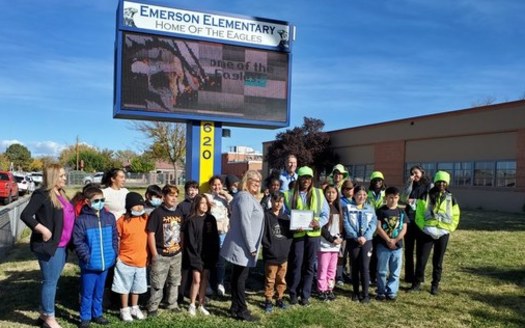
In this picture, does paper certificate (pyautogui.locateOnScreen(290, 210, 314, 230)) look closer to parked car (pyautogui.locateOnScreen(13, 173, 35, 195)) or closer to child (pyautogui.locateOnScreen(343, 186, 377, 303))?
child (pyautogui.locateOnScreen(343, 186, 377, 303))

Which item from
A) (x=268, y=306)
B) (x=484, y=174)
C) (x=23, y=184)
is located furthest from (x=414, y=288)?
(x=23, y=184)

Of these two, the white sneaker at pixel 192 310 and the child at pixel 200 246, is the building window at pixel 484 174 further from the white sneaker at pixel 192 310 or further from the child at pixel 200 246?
the white sneaker at pixel 192 310

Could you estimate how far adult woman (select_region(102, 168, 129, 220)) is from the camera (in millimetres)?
→ 5918

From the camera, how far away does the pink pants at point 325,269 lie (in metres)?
6.54

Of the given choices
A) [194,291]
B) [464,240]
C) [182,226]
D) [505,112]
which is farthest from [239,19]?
[505,112]

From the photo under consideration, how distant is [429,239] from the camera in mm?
6887

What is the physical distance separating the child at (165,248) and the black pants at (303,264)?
148cm

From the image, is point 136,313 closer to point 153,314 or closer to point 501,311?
point 153,314

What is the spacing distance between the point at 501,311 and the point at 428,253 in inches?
47.5

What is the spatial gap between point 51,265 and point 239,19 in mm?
5872

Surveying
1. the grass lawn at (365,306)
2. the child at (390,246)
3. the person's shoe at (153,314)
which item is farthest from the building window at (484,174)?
the person's shoe at (153,314)

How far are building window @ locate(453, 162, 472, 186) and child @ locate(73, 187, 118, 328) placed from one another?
25.9 m

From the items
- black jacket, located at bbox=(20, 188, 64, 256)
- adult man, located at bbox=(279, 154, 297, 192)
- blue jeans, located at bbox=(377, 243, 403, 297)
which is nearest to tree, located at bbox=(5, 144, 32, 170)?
adult man, located at bbox=(279, 154, 297, 192)

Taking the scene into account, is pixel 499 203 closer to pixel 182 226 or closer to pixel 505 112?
pixel 505 112
